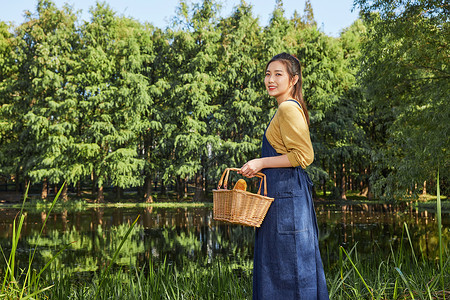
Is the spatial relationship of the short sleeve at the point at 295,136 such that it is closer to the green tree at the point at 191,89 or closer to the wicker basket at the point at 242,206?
the wicker basket at the point at 242,206

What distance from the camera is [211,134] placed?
26219 millimetres

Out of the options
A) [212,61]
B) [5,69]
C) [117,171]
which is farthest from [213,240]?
[5,69]

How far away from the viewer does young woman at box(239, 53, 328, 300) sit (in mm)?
2457

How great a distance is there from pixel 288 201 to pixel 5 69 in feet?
93.8

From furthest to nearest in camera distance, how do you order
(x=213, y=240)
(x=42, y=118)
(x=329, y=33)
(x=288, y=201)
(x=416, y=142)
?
(x=329, y=33)
(x=42, y=118)
(x=213, y=240)
(x=416, y=142)
(x=288, y=201)

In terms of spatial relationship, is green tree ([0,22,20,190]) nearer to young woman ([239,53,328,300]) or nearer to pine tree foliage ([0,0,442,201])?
pine tree foliage ([0,0,442,201])

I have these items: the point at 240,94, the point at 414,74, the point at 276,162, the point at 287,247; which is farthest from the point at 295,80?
the point at 240,94

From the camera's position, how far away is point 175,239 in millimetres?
11383

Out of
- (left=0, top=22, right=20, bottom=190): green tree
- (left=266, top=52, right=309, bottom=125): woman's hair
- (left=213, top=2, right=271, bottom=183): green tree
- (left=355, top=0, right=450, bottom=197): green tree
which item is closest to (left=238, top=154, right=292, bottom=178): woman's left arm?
(left=266, top=52, right=309, bottom=125): woman's hair

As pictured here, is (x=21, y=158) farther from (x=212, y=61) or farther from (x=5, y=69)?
(x=212, y=61)

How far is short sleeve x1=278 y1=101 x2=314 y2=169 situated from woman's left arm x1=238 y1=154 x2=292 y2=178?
0.14 feet

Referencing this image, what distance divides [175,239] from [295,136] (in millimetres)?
9369

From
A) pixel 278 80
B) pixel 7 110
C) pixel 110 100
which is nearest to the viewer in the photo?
pixel 278 80

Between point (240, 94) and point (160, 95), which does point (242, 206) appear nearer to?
point (240, 94)
